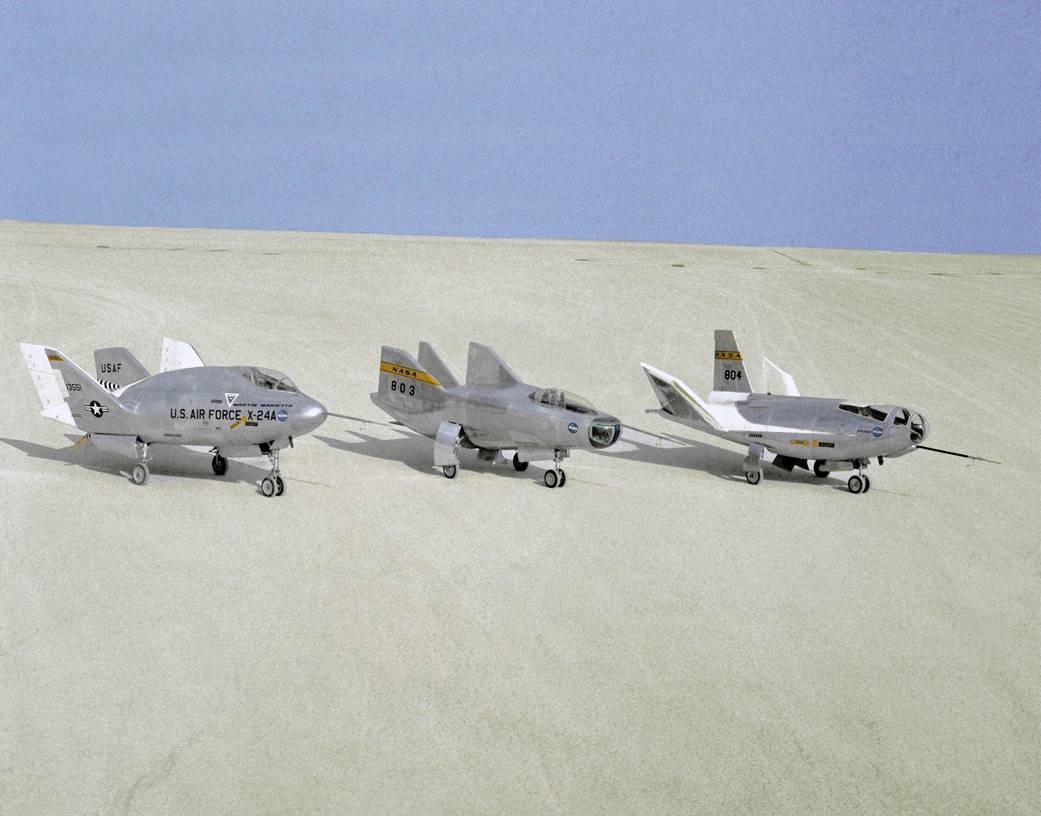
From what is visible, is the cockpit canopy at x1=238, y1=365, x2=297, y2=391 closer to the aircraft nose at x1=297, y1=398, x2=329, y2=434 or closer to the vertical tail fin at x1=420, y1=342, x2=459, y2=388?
the aircraft nose at x1=297, y1=398, x2=329, y2=434

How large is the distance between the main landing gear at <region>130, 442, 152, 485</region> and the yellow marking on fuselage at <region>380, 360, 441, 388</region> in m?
5.30

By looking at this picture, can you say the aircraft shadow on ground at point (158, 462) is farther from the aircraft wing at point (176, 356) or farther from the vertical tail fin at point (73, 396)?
the aircraft wing at point (176, 356)

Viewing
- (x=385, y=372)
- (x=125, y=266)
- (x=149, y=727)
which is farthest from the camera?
(x=125, y=266)

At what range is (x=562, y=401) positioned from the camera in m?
22.6

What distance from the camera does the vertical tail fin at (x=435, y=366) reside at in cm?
2459

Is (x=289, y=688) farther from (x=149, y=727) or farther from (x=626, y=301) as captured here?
(x=626, y=301)

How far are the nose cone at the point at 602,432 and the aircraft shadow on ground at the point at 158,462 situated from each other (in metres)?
6.73

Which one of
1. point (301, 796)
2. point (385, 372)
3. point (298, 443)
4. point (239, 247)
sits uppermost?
point (239, 247)

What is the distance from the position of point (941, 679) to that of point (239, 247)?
5511cm

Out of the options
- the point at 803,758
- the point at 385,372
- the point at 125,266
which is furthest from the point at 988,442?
the point at 125,266

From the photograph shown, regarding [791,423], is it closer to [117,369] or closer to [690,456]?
[690,456]

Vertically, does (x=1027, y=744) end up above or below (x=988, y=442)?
below

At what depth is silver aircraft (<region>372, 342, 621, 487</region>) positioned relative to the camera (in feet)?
73.4

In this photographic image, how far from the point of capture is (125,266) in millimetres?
53625
